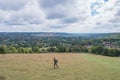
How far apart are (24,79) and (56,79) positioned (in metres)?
3.34

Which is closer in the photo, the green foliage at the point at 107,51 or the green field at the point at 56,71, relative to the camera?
the green field at the point at 56,71

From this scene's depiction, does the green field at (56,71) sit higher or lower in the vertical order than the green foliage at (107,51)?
higher

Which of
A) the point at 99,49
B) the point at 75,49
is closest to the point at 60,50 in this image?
the point at 75,49

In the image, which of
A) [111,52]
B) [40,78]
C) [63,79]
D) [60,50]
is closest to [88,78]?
[63,79]

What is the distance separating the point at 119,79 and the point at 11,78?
11618 millimetres

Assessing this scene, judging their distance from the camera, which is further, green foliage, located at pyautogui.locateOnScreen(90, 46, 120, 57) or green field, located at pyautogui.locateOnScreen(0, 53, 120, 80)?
green foliage, located at pyautogui.locateOnScreen(90, 46, 120, 57)

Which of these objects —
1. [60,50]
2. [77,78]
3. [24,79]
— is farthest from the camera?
[60,50]

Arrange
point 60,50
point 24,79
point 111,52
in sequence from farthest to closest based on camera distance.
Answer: point 60,50
point 111,52
point 24,79

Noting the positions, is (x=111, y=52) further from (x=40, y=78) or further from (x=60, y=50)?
(x=40, y=78)

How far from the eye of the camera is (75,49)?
92938 millimetres

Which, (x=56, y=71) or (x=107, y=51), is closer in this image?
(x=56, y=71)

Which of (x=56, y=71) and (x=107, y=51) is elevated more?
(x=56, y=71)

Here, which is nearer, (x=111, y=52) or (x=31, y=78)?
(x=31, y=78)

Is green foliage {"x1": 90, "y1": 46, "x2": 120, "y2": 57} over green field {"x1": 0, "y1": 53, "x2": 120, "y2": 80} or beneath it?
beneath
